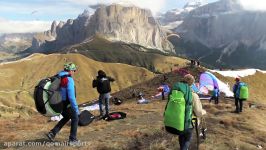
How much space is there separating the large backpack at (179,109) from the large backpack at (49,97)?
17.6 feet

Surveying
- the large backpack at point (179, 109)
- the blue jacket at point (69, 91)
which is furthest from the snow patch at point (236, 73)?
the large backpack at point (179, 109)

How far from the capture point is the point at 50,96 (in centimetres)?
1811

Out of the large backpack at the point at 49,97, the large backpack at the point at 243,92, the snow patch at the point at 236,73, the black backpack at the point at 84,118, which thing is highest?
the large backpack at the point at 49,97

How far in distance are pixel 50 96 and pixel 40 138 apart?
3.88 meters

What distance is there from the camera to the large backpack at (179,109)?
586 inches

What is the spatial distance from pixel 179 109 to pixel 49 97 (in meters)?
6.19

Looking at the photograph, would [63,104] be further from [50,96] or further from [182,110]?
[182,110]

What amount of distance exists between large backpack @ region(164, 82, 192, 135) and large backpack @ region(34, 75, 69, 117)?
536 centimetres

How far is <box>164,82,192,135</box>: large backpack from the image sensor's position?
14.9 metres

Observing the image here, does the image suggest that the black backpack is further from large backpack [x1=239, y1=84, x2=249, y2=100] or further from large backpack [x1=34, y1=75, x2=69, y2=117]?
large backpack [x1=239, y1=84, x2=249, y2=100]

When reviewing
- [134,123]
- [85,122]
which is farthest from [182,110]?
[134,123]

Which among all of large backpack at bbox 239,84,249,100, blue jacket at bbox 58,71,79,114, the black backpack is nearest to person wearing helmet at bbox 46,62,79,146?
blue jacket at bbox 58,71,79,114

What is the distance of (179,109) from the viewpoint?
48.8ft

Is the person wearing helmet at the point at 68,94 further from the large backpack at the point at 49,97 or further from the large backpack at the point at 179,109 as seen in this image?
the large backpack at the point at 179,109
